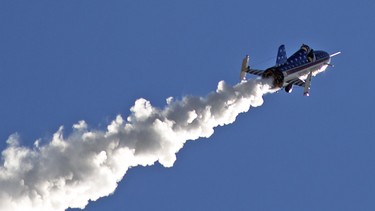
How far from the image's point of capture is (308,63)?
555 feet

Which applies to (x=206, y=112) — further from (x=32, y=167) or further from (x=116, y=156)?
(x=32, y=167)

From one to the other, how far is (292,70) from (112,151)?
30947 millimetres

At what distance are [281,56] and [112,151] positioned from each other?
99.9 feet

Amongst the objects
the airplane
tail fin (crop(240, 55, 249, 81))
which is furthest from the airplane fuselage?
tail fin (crop(240, 55, 249, 81))

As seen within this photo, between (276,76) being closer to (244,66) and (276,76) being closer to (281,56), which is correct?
(281,56)

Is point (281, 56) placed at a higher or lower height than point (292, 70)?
higher

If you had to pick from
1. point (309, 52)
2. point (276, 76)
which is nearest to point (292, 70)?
point (276, 76)

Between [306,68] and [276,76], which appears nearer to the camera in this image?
[276,76]

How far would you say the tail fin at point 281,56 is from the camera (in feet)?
538

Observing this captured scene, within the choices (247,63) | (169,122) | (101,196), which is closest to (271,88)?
(247,63)

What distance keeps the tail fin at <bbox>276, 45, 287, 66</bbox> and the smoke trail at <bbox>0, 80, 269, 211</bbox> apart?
4495 mm

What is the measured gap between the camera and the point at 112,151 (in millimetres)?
158000

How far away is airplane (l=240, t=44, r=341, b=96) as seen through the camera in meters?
162

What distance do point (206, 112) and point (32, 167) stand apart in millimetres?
28243
